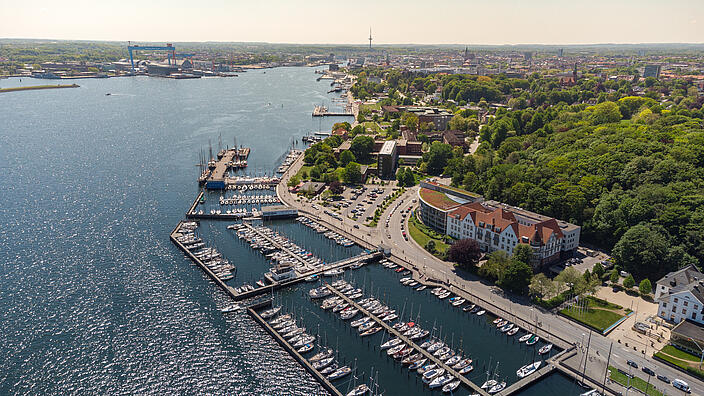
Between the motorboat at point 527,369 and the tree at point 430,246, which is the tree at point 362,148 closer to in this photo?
the tree at point 430,246

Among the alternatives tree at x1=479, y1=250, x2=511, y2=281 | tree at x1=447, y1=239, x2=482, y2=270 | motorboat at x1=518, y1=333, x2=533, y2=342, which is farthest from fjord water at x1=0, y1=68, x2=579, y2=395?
tree at x1=447, y1=239, x2=482, y2=270

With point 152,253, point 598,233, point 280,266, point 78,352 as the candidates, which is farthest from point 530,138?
point 78,352

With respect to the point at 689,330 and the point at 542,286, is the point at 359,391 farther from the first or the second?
the point at 689,330

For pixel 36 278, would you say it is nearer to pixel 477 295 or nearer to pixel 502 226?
pixel 477 295

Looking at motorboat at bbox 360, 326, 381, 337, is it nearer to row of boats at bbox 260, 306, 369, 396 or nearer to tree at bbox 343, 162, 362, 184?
row of boats at bbox 260, 306, 369, 396

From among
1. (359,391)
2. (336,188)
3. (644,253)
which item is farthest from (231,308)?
(644,253)

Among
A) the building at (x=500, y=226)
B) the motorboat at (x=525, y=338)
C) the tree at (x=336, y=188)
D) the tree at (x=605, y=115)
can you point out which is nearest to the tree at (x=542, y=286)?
the building at (x=500, y=226)

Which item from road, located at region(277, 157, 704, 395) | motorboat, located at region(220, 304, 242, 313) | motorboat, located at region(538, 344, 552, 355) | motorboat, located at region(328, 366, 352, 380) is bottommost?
motorboat, located at region(328, 366, 352, 380)
